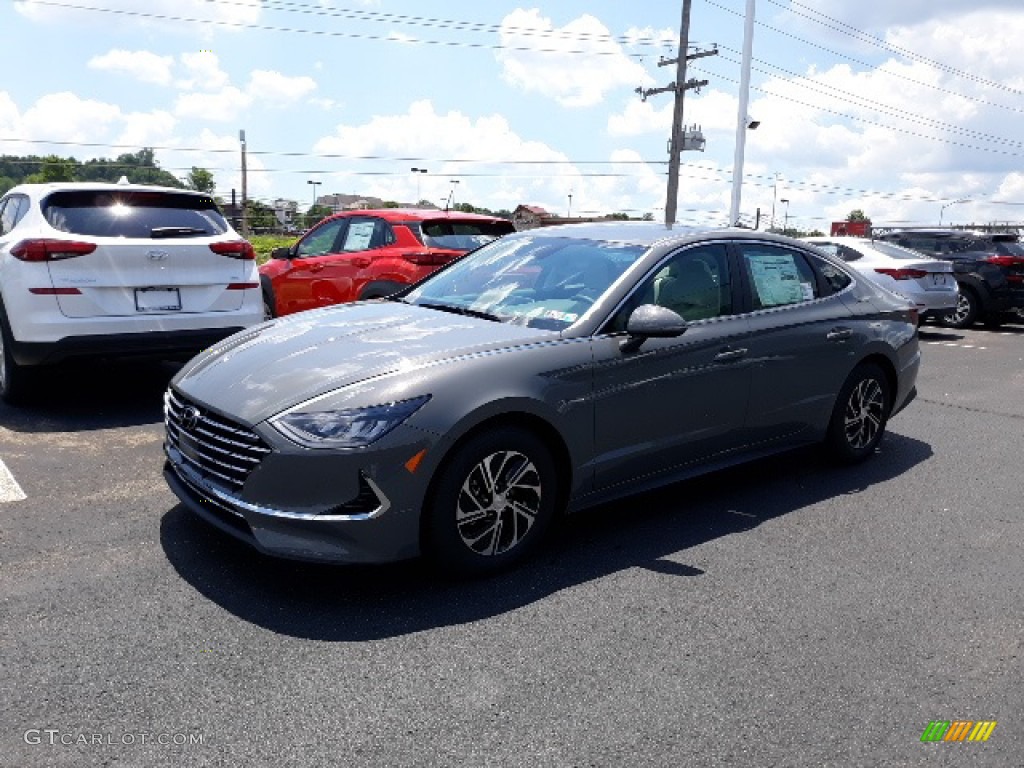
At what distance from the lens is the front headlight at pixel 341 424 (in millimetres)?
3248

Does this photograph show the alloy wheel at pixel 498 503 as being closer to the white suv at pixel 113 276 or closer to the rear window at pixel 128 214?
the white suv at pixel 113 276

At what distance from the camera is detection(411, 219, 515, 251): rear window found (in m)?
8.16

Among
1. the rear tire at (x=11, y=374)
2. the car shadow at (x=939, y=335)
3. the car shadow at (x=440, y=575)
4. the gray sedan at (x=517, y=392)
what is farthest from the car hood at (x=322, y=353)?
the car shadow at (x=939, y=335)

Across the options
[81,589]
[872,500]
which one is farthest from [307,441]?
[872,500]

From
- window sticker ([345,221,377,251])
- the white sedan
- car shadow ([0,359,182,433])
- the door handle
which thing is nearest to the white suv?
car shadow ([0,359,182,433])

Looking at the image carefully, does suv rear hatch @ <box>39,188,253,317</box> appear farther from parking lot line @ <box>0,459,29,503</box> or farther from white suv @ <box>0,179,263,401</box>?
parking lot line @ <box>0,459,29,503</box>

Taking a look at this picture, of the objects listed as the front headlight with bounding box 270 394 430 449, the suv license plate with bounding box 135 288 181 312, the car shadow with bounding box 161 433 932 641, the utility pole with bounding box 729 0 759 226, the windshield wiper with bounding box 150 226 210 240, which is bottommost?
the car shadow with bounding box 161 433 932 641

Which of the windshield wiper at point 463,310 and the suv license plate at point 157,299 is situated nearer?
the windshield wiper at point 463,310

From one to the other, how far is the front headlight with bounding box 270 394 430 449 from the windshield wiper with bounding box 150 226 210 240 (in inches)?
142

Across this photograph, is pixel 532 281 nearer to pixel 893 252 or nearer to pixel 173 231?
pixel 173 231

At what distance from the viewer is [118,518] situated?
420cm

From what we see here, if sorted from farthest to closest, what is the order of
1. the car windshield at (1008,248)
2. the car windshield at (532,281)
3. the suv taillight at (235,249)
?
the car windshield at (1008,248) → the suv taillight at (235,249) → the car windshield at (532,281)

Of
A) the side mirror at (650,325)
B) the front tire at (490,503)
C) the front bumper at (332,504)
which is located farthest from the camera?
the side mirror at (650,325)

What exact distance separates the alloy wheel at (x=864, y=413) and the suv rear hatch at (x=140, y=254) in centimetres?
455
